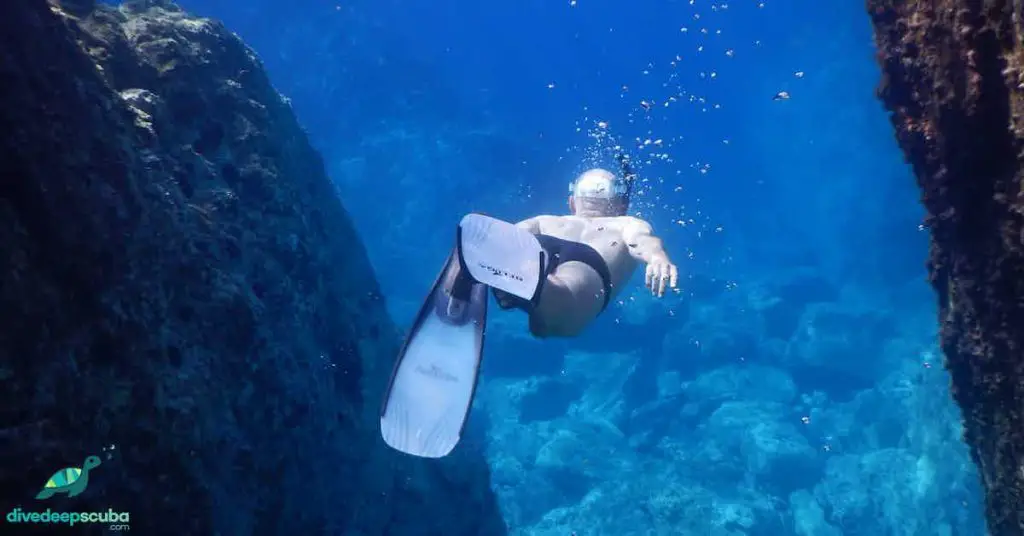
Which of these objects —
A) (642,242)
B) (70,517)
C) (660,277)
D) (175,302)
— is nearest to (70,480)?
(70,517)

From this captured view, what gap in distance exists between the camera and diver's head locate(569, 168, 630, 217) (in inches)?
268

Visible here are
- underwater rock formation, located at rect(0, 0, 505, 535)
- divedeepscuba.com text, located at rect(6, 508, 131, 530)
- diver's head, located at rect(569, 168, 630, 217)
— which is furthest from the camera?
diver's head, located at rect(569, 168, 630, 217)

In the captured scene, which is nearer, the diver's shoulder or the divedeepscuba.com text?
the divedeepscuba.com text

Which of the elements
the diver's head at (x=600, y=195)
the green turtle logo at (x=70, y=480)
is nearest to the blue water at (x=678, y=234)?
the diver's head at (x=600, y=195)

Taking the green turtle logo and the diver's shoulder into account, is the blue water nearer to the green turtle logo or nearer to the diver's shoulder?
the diver's shoulder

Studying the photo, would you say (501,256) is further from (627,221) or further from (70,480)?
(70,480)

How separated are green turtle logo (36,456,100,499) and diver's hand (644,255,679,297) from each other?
3.66m

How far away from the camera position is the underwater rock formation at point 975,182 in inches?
116

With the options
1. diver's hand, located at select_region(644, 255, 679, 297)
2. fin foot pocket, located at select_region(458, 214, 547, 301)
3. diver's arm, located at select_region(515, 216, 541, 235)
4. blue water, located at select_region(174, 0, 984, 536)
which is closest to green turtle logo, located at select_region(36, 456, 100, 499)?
fin foot pocket, located at select_region(458, 214, 547, 301)

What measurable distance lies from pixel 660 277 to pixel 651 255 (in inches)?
24.1

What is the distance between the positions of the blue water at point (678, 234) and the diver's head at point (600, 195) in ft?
19.8

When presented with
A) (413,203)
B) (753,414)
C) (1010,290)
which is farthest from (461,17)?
(1010,290)

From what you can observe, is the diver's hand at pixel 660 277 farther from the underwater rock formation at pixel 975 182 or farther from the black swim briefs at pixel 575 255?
the underwater rock formation at pixel 975 182

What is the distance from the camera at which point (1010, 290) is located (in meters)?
3.23
